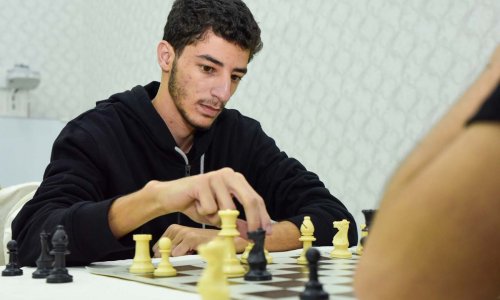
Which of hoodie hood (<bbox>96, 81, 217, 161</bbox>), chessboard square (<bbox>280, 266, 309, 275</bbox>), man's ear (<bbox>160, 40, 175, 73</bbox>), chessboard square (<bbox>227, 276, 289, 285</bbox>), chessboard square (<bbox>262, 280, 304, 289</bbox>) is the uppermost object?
man's ear (<bbox>160, 40, 175, 73</bbox>)

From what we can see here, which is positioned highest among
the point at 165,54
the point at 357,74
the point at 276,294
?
the point at 357,74

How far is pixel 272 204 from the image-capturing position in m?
2.36

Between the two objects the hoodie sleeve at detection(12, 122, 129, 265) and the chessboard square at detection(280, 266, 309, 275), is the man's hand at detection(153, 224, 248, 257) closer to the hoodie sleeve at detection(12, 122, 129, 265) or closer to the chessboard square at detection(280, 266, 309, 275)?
the hoodie sleeve at detection(12, 122, 129, 265)

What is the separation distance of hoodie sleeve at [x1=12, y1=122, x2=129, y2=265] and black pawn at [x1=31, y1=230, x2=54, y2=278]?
123mm

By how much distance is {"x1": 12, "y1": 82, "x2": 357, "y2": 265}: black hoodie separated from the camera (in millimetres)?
1492

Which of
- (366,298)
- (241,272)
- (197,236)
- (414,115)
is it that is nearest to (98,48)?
(414,115)

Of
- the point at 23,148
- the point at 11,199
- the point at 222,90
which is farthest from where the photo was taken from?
the point at 23,148

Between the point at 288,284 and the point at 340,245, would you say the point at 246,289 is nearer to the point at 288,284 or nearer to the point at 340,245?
the point at 288,284

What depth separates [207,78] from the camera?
210 cm

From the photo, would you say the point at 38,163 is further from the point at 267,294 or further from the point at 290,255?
the point at 267,294

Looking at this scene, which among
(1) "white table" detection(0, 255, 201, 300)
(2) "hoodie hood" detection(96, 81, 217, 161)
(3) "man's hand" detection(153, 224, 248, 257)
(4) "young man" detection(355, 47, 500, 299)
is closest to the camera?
(4) "young man" detection(355, 47, 500, 299)

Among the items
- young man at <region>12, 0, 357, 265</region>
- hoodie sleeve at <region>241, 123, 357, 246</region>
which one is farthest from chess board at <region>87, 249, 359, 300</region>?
hoodie sleeve at <region>241, 123, 357, 246</region>

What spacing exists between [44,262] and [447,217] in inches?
37.7

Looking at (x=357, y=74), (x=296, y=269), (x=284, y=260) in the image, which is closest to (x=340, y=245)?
(x=284, y=260)
